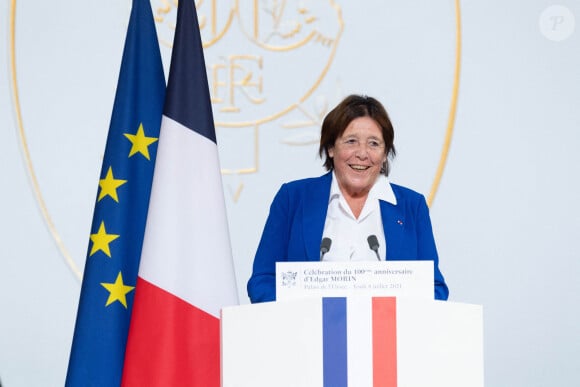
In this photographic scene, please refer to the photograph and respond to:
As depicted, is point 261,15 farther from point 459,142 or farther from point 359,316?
point 359,316

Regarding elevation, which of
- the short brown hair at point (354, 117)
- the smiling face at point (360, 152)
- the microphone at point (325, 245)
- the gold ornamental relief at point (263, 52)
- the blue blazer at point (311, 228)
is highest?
the gold ornamental relief at point (263, 52)

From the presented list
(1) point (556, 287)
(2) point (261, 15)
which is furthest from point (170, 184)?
(1) point (556, 287)

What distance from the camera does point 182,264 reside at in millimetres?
2730

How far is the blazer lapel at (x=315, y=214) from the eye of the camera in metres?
2.73

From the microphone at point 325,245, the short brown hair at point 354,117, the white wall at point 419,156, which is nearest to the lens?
the microphone at point 325,245

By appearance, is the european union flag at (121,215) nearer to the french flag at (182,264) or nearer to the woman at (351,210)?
the french flag at (182,264)

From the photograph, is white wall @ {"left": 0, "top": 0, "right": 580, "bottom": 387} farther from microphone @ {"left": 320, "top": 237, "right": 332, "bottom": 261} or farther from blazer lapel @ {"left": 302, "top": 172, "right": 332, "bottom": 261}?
microphone @ {"left": 320, "top": 237, "right": 332, "bottom": 261}

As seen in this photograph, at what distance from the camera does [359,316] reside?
2051mm

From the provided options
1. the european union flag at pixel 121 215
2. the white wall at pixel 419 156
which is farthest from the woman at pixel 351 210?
the white wall at pixel 419 156

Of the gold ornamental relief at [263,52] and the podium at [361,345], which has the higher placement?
the gold ornamental relief at [263,52]

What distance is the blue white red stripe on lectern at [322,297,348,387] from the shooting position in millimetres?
2043

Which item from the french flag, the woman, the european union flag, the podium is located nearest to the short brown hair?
the woman

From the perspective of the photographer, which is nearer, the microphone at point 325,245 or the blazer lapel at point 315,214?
the microphone at point 325,245

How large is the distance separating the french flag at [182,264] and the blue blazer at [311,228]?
0.14 m
